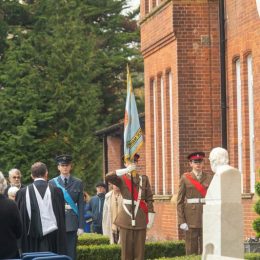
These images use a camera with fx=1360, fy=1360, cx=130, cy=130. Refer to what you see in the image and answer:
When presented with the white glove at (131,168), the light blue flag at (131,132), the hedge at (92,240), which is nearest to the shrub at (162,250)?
the hedge at (92,240)

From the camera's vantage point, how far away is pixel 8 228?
47.0 ft

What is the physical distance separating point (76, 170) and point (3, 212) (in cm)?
3086

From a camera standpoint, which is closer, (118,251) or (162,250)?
(118,251)

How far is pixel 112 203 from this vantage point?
90.5ft

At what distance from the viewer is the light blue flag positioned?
19859 millimetres

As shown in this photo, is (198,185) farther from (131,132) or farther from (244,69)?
(244,69)

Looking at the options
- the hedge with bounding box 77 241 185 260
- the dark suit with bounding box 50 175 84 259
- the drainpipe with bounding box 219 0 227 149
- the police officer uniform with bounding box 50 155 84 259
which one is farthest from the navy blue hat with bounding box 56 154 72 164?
the drainpipe with bounding box 219 0 227 149

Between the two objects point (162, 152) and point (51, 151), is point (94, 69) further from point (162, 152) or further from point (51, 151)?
point (162, 152)

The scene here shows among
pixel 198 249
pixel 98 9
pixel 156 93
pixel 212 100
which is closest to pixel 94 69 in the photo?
pixel 98 9

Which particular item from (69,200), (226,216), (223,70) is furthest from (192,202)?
(223,70)

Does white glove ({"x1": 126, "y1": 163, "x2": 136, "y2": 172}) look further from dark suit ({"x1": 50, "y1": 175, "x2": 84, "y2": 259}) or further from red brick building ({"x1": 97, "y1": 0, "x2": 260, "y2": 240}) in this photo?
red brick building ({"x1": 97, "y1": 0, "x2": 260, "y2": 240})

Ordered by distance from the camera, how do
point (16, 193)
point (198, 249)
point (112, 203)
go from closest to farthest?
point (16, 193), point (198, 249), point (112, 203)

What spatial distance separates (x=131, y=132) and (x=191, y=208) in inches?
63.8

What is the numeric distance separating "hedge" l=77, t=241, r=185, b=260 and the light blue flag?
153 inches
